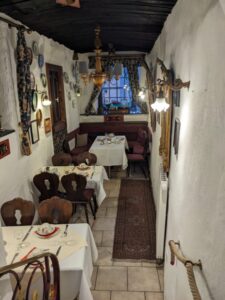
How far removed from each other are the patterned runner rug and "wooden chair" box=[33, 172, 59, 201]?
4.16 ft

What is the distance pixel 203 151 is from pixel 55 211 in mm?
2103

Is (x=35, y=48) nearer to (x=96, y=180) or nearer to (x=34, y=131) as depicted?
(x=34, y=131)

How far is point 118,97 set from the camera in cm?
866

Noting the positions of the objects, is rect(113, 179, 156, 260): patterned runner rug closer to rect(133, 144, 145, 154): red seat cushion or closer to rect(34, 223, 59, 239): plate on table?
rect(133, 144, 145, 154): red seat cushion

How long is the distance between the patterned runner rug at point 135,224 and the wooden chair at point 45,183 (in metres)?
1.27

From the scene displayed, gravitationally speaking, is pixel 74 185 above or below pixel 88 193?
above

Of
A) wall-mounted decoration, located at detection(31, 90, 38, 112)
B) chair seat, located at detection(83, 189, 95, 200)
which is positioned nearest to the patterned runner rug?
chair seat, located at detection(83, 189, 95, 200)

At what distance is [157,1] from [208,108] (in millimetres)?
1828

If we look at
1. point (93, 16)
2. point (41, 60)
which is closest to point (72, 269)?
point (93, 16)

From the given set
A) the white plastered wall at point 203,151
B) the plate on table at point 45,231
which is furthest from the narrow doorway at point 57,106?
the white plastered wall at point 203,151

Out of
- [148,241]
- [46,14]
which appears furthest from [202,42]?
[148,241]

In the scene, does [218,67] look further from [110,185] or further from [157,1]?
[110,185]

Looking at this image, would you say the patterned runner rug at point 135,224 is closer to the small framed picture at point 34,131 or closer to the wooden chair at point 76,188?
the wooden chair at point 76,188

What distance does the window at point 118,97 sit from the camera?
834 cm
